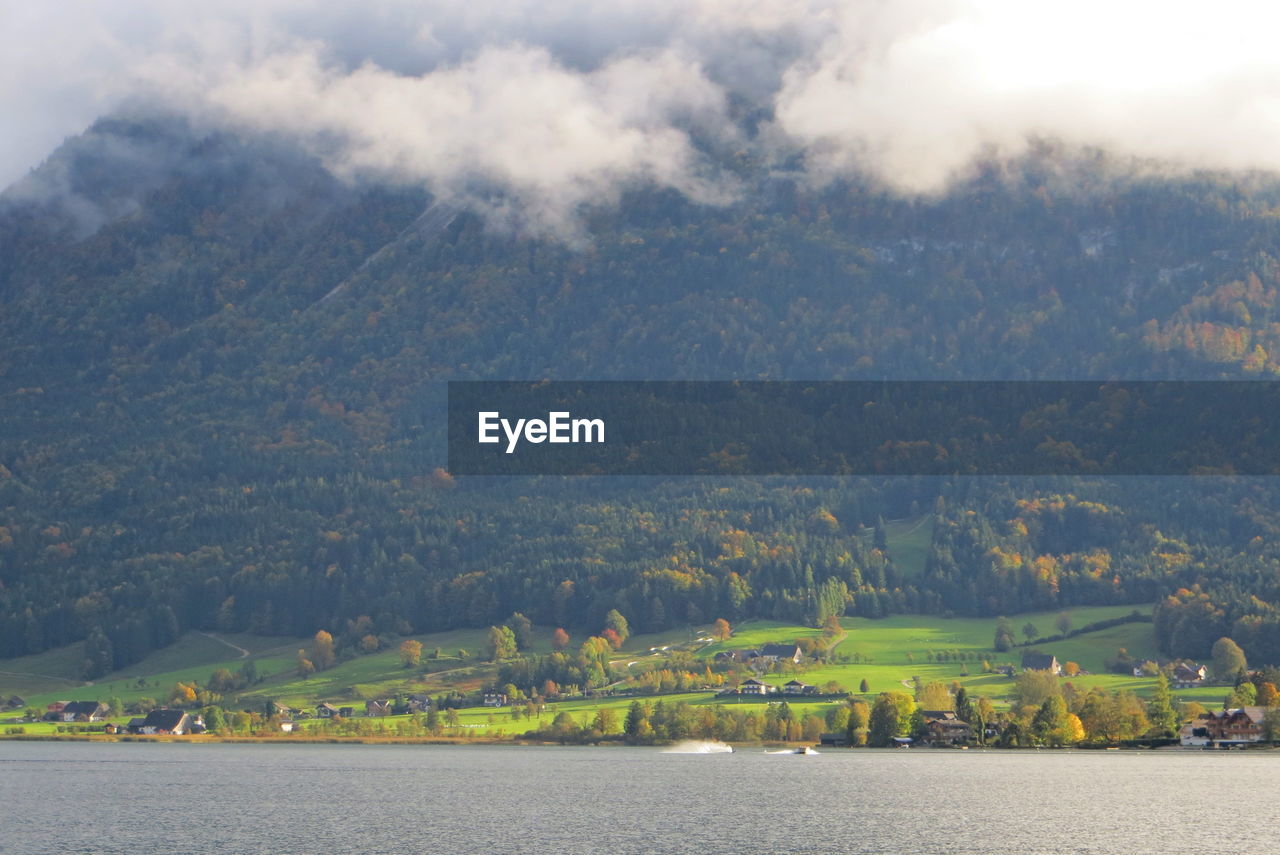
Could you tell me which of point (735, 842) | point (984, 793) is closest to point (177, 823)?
point (735, 842)

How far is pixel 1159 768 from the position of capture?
646 ft

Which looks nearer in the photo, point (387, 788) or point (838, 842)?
point (838, 842)

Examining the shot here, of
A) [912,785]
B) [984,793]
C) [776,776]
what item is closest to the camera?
[984,793]

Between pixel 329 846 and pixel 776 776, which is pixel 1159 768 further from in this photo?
pixel 329 846

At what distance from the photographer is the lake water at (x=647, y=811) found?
122625mm

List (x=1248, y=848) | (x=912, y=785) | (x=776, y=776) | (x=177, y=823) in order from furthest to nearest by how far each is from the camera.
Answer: (x=776, y=776) → (x=912, y=785) → (x=177, y=823) → (x=1248, y=848)

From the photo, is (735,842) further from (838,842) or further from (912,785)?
(912,785)

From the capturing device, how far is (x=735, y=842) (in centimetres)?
12338

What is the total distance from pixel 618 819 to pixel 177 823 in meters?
33.7

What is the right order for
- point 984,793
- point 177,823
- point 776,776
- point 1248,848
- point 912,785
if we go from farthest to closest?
point 776,776 → point 912,785 → point 984,793 → point 177,823 → point 1248,848

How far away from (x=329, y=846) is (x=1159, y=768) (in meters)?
110

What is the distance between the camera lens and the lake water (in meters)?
123

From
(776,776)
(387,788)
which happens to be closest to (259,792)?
(387,788)

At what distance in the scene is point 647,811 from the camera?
144750mm
